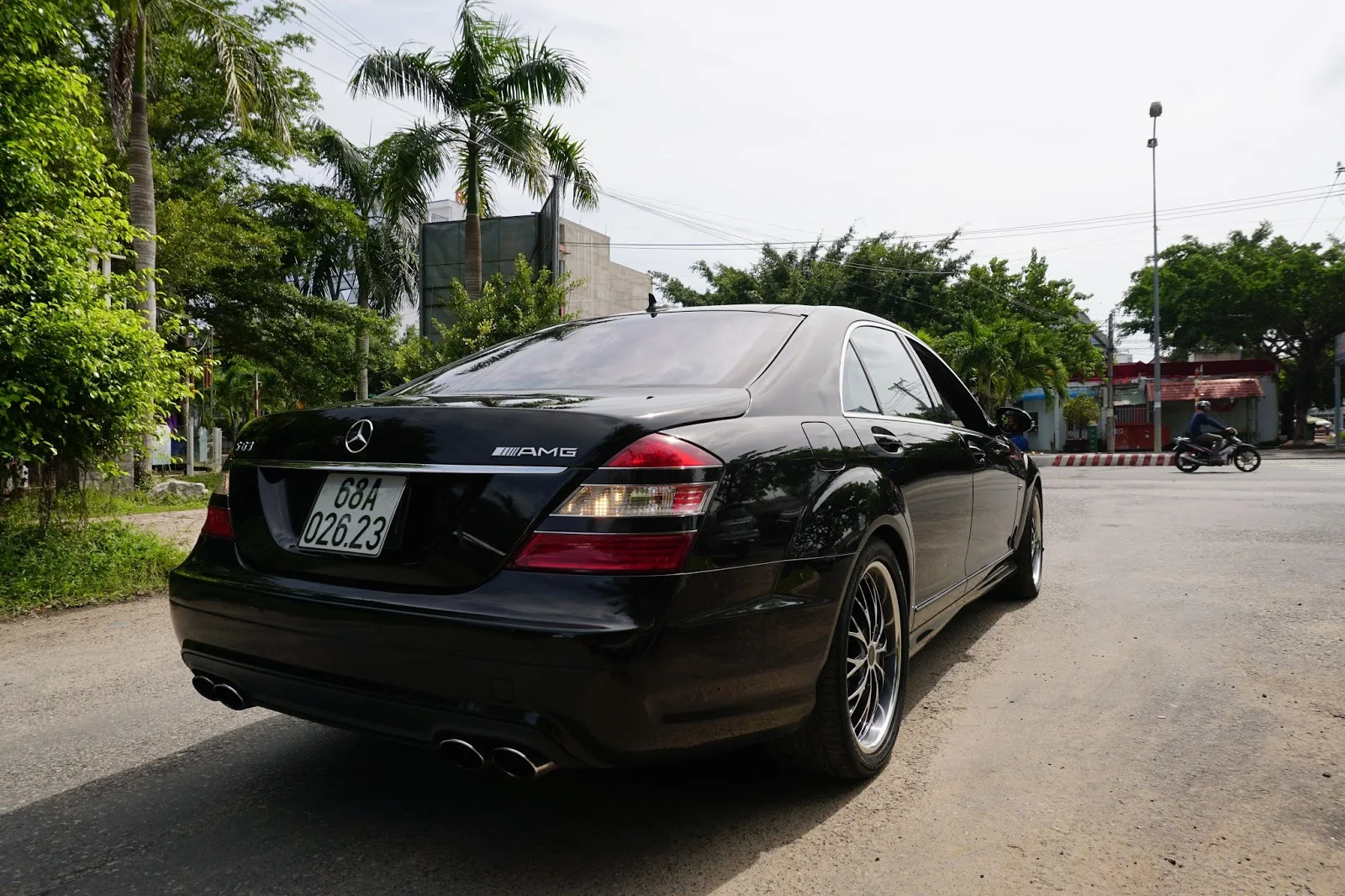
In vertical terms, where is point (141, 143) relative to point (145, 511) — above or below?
above

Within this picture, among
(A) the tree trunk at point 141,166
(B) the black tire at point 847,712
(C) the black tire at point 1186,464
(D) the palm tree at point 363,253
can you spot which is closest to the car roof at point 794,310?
(B) the black tire at point 847,712

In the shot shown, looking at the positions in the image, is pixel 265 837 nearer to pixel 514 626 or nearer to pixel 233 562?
pixel 233 562

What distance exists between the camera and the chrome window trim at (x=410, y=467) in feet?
7.17

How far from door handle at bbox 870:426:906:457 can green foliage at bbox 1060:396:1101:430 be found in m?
43.4

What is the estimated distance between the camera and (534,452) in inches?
86.8

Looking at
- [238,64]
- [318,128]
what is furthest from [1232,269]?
[238,64]

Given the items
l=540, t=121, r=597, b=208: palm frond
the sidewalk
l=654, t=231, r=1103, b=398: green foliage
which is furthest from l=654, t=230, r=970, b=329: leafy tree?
l=540, t=121, r=597, b=208: palm frond

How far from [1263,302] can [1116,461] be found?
61.3 ft

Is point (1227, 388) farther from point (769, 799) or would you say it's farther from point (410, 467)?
point (410, 467)

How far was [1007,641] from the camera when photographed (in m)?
4.54

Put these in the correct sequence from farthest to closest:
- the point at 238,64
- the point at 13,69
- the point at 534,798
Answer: the point at 238,64 → the point at 13,69 → the point at 534,798

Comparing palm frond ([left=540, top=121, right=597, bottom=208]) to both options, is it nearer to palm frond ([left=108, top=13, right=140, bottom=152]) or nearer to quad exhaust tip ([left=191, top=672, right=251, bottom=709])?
palm frond ([left=108, top=13, right=140, bottom=152])

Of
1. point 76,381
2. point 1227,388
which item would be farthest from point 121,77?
point 1227,388

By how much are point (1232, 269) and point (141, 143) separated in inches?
1646
